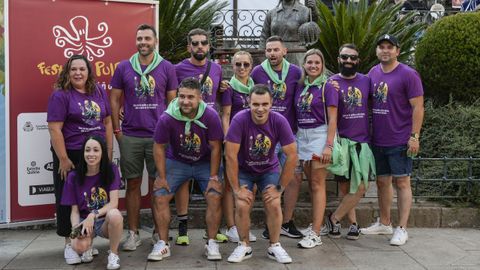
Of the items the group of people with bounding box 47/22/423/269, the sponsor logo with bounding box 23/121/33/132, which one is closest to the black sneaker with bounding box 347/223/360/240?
the group of people with bounding box 47/22/423/269

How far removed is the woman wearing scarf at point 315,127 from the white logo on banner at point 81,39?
1.99 meters

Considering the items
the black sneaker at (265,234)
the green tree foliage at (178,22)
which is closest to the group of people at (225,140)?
the black sneaker at (265,234)

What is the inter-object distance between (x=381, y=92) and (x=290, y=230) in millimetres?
1638

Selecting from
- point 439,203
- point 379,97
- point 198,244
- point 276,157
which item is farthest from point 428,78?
point 198,244

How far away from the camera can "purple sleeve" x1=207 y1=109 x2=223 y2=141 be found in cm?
479

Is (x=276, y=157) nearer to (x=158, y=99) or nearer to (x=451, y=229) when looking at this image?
(x=158, y=99)

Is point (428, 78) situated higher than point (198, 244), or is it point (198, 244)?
point (428, 78)

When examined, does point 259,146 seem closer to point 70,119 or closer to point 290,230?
point 290,230

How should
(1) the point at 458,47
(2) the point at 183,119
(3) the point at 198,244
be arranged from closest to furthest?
1. (2) the point at 183,119
2. (3) the point at 198,244
3. (1) the point at 458,47

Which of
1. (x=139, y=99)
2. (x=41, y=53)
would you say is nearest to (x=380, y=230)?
(x=139, y=99)

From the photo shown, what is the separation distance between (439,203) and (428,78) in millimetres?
2623

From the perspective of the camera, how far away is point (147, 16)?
5.74 m

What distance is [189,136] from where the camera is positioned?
15.9ft

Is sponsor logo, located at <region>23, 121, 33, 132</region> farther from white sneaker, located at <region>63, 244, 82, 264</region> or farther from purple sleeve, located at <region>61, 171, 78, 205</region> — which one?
white sneaker, located at <region>63, 244, 82, 264</region>
